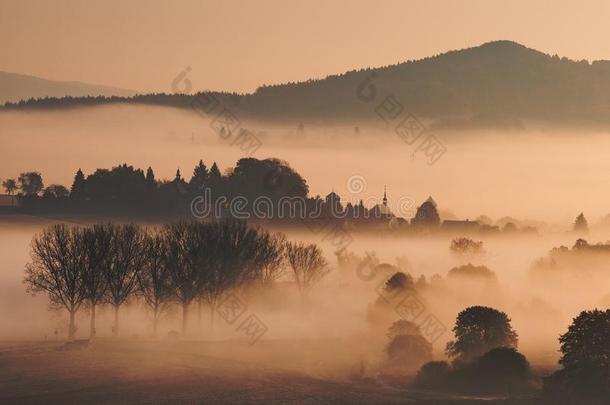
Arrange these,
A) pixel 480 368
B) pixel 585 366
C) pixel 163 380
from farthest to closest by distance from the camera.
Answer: pixel 480 368
pixel 163 380
pixel 585 366

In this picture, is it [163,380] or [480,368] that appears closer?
[163,380]

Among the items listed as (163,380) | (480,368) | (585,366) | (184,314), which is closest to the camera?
(585,366)

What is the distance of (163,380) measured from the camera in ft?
500

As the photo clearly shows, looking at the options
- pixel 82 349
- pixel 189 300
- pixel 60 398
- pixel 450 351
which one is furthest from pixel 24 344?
pixel 450 351

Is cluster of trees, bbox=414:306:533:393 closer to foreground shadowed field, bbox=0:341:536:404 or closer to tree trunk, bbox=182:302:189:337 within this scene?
foreground shadowed field, bbox=0:341:536:404

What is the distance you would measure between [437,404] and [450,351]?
32.3m

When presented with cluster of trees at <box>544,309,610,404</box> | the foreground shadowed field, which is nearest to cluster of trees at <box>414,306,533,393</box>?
the foreground shadowed field

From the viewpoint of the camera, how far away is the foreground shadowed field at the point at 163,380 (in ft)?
468

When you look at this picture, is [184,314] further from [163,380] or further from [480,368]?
[480,368]

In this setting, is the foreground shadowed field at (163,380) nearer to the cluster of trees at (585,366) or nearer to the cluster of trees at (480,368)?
the cluster of trees at (585,366)

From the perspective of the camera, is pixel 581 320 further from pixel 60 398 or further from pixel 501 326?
pixel 60 398

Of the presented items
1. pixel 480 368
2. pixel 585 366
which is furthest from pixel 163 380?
pixel 585 366

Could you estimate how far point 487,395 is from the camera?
494 feet

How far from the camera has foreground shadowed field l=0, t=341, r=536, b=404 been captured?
5620 inches
